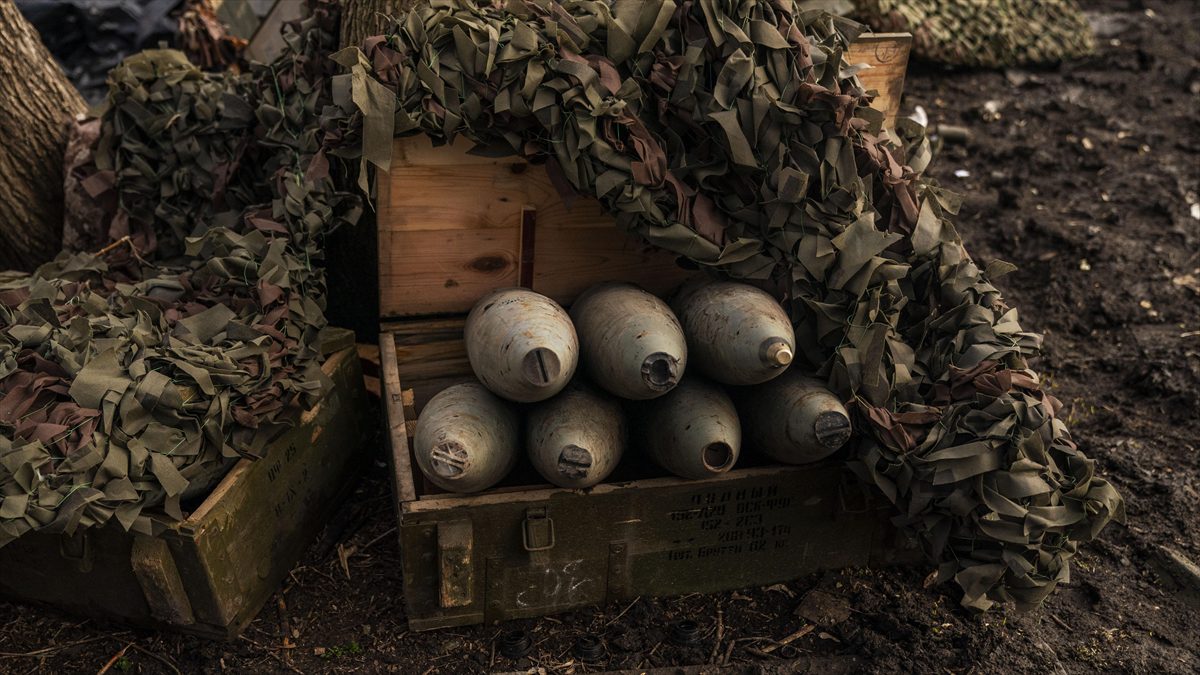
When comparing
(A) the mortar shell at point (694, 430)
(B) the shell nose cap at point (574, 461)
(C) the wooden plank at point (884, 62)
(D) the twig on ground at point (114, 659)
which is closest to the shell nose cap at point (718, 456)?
(A) the mortar shell at point (694, 430)

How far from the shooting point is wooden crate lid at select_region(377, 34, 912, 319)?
10.9ft

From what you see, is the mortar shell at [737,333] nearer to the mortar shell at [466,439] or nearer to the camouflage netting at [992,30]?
the mortar shell at [466,439]

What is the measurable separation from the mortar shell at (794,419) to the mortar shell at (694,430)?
0.29 ft

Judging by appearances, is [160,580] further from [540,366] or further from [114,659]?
[540,366]

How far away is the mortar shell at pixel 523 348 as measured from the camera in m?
2.74

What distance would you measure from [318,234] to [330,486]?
89 centimetres

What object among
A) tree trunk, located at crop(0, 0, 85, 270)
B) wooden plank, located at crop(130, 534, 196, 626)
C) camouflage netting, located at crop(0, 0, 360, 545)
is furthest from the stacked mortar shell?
tree trunk, located at crop(0, 0, 85, 270)

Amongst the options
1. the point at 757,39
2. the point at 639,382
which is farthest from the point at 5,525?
the point at 757,39

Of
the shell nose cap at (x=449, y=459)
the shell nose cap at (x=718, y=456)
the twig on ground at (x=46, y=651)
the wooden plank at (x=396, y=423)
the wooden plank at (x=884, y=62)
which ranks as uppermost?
the wooden plank at (x=884, y=62)

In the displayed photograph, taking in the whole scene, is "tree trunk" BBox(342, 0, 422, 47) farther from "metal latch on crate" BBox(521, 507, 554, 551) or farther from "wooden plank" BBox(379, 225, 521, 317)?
"metal latch on crate" BBox(521, 507, 554, 551)

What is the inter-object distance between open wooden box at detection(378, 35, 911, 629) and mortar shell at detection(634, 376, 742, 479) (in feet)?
0.33

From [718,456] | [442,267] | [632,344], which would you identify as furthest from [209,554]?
[718,456]

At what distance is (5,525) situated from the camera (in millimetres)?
2484

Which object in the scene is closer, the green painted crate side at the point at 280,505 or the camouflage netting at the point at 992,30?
the green painted crate side at the point at 280,505
